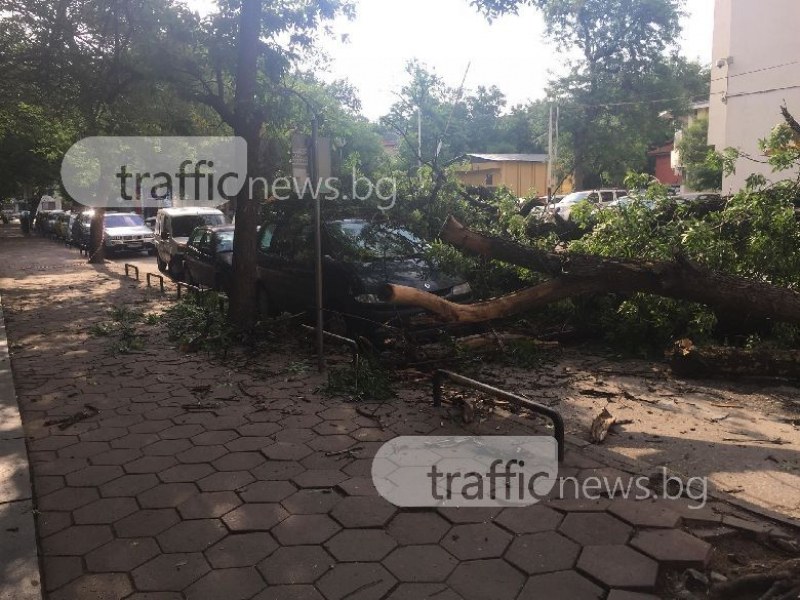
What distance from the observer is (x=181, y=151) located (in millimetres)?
15055

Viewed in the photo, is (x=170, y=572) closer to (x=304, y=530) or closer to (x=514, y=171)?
(x=304, y=530)

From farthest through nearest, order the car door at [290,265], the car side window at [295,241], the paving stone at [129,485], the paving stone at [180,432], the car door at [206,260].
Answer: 1. the car door at [206,260]
2. the car side window at [295,241]
3. the car door at [290,265]
4. the paving stone at [180,432]
5. the paving stone at [129,485]

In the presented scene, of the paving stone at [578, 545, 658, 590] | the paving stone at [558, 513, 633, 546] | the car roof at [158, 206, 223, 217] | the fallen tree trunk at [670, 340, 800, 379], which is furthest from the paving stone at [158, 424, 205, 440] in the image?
the car roof at [158, 206, 223, 217]

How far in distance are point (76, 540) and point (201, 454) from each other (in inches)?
46.1

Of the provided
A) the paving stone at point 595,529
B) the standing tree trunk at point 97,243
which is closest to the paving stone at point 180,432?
the paving stone at point 595,529

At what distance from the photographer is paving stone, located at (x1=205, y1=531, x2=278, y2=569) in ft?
10.1

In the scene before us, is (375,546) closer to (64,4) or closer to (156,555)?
(156,555)

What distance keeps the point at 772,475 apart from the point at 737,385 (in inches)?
79.3

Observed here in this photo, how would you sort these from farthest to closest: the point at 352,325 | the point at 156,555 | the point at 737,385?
the point at 352,325, the point at 737,385, the point at 156,555

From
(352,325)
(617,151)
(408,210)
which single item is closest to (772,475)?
(352,325)

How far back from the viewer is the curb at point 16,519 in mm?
2832

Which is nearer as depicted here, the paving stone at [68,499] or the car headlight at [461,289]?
the paving stone at [68,499]

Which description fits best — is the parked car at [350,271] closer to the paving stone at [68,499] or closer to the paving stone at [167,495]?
the paving stone at [167,495]

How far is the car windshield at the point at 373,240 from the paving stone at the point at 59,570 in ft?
15.7
